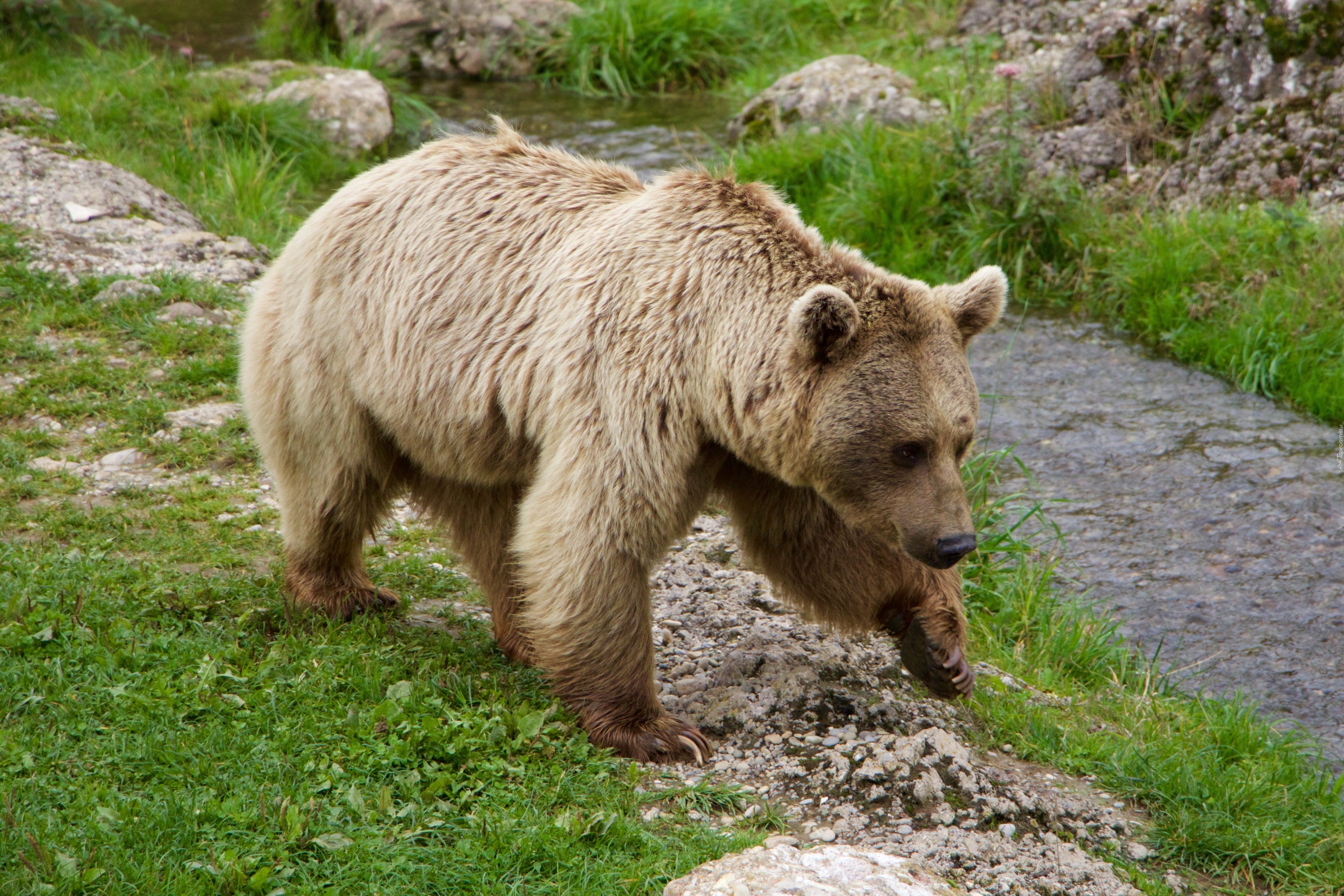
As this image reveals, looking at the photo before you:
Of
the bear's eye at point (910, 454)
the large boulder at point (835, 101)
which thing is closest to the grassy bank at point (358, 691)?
the bear's eye at point (910, 454)

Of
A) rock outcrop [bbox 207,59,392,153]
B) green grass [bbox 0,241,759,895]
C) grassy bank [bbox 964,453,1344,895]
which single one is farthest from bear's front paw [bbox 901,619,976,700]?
rock outcrop [bbox 207,59,392,153]

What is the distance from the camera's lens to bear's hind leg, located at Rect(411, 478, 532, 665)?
4.23 m

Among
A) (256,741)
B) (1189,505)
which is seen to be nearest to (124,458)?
(256,741)

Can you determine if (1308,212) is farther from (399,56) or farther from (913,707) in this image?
(399,56)

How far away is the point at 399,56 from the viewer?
11.9m

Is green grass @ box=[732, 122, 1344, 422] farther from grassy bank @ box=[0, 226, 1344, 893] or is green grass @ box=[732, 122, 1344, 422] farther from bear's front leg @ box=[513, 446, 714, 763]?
bear's front leg @ box=[513, 446, 714, 763]

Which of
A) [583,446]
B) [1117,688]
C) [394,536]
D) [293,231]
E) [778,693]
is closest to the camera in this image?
[583,446]

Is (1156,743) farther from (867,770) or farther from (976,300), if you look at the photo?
(976,300)

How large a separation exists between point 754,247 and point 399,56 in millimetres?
9218

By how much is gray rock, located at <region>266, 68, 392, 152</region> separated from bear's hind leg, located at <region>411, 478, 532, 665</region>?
583 cm

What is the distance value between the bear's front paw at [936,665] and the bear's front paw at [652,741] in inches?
29.5

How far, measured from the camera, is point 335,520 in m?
4.21

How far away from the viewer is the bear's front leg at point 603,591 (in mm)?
3537

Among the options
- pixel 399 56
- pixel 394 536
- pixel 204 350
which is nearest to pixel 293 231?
pixel 204 350
